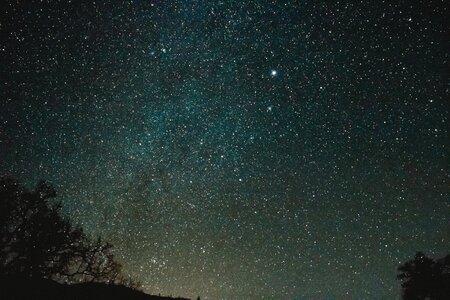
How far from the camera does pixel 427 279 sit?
106 ft

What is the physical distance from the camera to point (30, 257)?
23.8 metres

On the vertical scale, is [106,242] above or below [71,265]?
above

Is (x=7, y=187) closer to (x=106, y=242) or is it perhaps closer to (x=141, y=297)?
(x=106, y=242)

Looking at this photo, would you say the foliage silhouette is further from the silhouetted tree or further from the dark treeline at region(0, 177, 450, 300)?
the silhouetted tree

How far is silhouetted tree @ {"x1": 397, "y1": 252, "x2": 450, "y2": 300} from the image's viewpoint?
31.7m

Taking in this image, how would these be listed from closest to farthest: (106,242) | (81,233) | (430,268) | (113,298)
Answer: (113,298)
(81,233)
(106,242)
(430,268)

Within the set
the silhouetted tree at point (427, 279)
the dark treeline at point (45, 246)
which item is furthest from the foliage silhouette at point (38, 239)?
the silhouetted tree at point (427, 279)

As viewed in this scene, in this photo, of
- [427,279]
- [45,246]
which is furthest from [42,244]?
[427,279]

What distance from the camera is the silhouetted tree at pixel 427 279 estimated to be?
3166 centimetres

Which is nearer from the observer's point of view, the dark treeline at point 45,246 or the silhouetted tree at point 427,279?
the dark treeline at point 45,246

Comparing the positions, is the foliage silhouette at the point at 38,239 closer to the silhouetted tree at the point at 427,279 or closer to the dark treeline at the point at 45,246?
the dark treeline at the point at 45,246

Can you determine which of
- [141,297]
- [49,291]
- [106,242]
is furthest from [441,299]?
[49,291]

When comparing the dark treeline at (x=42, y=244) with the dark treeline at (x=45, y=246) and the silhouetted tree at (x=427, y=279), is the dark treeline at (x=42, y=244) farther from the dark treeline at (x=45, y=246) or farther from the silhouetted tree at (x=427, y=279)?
the silhouetted tree at (x=427, y=279)

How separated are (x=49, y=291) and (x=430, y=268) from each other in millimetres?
30201
